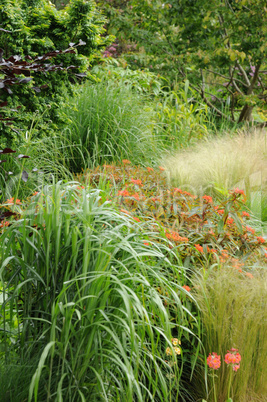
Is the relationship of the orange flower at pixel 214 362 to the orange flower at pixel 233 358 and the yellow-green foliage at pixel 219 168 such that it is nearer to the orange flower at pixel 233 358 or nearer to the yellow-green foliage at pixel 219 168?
the orange flower at pixel 233 358

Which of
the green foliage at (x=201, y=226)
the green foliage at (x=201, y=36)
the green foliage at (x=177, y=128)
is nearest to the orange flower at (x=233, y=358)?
the green foliage at (x=201, y=226)

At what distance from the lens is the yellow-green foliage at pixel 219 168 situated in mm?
3990

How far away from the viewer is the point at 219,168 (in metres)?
4.25

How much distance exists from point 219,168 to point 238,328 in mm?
2442

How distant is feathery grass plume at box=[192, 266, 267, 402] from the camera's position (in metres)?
2.02

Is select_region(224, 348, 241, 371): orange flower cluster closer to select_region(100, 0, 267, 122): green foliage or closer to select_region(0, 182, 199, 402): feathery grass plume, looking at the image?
select_region(0, 182, 199, 402): feathery grass plume

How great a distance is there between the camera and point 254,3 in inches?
245

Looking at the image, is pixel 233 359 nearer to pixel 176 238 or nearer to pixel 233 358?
pixel 233 358

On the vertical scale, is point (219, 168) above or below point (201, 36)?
below

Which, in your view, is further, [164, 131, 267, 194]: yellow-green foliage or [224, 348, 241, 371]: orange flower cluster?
[164, 131, 267, 194]: yellow-green foliage

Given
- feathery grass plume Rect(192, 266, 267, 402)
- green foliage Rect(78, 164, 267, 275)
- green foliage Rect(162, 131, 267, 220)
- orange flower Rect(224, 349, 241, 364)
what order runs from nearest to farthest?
1. orange flower Rect(224, 349, 241, 364)
2. feathery grass plume Rect(192, 266, 267, 402)
3. green foliage Rect(78, 164, 267, 275)
4. green foliage Rect(162, 131, 267, 220)

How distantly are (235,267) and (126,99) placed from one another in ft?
11.3

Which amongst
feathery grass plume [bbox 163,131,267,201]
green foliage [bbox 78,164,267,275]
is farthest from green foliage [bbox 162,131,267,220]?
green foliage [bbox 78,164,267,275]

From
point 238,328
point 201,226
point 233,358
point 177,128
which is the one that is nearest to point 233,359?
point 233,358
